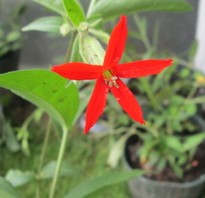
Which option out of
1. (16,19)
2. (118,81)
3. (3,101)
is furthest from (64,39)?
(118,81)

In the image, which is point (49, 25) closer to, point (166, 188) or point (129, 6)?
point (129, 6)

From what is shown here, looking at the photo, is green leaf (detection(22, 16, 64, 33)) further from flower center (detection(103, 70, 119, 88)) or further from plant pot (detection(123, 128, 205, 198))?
plant pot (detection(123, 128, 205, 198))

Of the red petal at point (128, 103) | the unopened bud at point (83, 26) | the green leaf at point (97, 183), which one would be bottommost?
the red petal at point (128, 103)

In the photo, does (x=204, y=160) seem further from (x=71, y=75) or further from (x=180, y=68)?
(x=71, y=75)

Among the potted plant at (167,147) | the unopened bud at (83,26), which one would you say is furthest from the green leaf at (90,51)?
the potted plant at (167,147)

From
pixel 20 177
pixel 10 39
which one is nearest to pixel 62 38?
pixel 10 39

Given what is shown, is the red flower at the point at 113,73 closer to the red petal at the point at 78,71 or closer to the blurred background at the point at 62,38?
the red petal at the point at 78,71

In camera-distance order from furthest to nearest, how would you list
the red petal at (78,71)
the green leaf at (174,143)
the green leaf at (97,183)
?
the green leaf at (174,143)
the green leaf at (97,183)
the red petal at (78,71)
